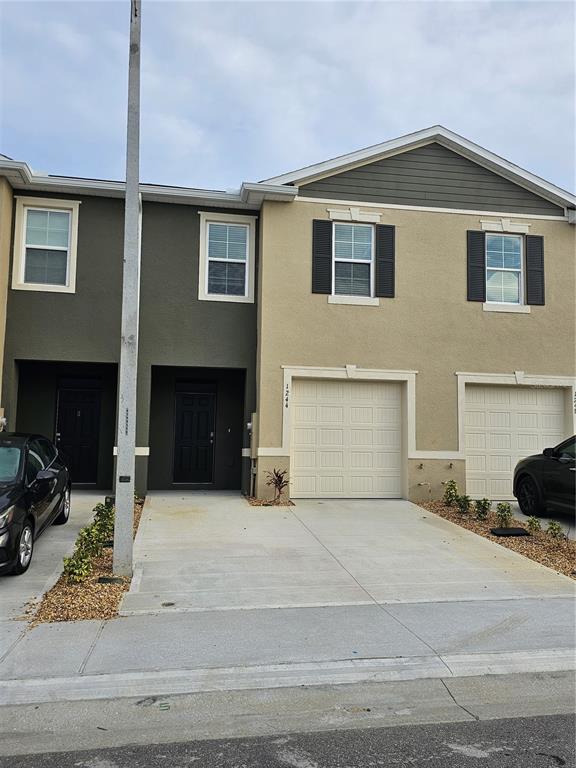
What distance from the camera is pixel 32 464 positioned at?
7.63 m

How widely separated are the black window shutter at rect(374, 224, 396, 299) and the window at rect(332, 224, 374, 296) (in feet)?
0.50

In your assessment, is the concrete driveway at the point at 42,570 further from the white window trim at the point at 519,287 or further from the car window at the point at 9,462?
the white window trim at the point at 519,287

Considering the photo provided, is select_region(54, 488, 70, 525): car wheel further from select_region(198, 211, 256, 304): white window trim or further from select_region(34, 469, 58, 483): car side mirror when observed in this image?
select_region(198, 211, 256, 304): white window trim

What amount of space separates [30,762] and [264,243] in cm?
988

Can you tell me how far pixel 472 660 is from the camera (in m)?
4.79

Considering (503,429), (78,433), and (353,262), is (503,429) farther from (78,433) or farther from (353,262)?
(78,433)

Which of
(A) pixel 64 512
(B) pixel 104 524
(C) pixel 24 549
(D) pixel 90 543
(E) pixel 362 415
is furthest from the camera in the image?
(E) pixel 362 415

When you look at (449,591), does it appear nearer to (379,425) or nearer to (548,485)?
(548,485)

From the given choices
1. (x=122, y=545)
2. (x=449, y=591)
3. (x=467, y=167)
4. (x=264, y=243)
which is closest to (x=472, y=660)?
(x=449, y=591)

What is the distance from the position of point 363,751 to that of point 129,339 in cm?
470

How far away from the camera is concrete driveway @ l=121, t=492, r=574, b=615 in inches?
249

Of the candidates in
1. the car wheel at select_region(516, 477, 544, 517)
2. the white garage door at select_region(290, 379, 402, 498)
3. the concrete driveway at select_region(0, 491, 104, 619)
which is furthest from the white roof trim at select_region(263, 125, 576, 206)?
the concrete driveway at select_region(0, 491, 104, 619)

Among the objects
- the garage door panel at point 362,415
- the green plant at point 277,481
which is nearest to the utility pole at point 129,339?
the green plant at point 277,481

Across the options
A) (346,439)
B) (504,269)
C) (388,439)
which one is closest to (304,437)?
(346,439)
